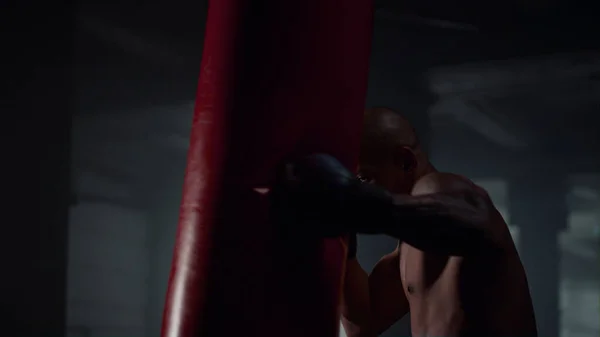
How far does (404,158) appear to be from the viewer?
2.73 ft

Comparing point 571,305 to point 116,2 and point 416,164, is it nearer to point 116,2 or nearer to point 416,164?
point 416,164

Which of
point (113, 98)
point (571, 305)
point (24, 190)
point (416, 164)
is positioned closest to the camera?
point (416, 164)

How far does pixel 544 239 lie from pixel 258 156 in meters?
1.34

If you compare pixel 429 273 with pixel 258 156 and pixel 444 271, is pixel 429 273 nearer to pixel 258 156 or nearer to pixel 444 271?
pixel 444 271

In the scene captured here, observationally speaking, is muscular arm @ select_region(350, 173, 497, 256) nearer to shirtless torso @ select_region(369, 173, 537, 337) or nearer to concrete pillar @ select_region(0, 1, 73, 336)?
shirtless torso @ select_region(369, 173, 537, 337)

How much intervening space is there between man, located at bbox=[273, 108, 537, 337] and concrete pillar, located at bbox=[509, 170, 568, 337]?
0.77 metres

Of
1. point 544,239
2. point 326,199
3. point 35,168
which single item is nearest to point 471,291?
point 326,199

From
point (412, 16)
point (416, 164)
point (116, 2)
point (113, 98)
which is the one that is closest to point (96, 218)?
point (113, 98)

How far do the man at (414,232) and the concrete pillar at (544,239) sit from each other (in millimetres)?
767

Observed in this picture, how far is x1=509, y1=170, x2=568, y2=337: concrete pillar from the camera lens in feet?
5.49

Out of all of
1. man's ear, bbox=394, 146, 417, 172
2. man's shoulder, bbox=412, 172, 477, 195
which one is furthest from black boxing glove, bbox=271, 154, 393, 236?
man's ear, bbox=394, 146, 417, 172

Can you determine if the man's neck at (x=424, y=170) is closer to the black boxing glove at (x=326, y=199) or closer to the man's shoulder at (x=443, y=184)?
the man's shoulder at (x=443, y=184)

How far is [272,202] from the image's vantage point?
0.59 metres

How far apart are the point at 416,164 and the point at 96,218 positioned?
138cm
